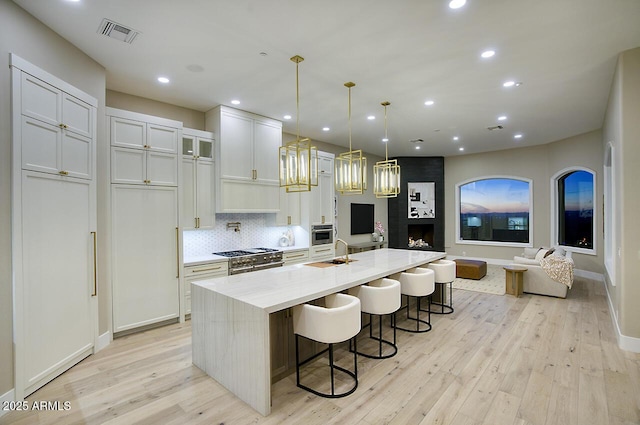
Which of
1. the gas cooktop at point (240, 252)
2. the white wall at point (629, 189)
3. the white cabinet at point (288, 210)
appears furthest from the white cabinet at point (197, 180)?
the white wall at point (629, 189)

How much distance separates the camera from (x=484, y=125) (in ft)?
19.7

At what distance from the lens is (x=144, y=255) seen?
12.8ft

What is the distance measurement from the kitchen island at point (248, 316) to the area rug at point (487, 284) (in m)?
3.45

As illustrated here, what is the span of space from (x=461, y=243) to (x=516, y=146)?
9.80ft

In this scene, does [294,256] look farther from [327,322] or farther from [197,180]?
[327,322]

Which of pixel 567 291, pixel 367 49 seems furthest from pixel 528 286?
pixel 367 49

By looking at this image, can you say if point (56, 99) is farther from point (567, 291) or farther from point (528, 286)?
point (567, 291)

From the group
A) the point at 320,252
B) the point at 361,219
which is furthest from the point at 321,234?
the point at 361,219

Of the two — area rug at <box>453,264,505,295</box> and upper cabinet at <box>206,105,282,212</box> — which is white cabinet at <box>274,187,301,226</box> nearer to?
upper cabinet at <box>206,105,282,212</box>

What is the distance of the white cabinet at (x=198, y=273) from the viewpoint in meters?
4.29

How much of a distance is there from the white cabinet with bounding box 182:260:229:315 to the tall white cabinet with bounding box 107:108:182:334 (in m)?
0.11

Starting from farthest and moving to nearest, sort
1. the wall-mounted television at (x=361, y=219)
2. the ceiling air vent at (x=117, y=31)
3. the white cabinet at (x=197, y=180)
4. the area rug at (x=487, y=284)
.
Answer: the wall-mounted television at (x=361, y=219)
the area rug at (x=487, y=284)
the white cabinet at (x=197, y=180)
the ceiling air vent at (x=117, y=31)

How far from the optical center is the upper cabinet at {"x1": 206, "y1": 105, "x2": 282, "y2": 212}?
188 inches

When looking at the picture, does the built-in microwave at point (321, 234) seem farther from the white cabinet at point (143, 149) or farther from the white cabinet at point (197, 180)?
the white cabinet at point (143, 149)
